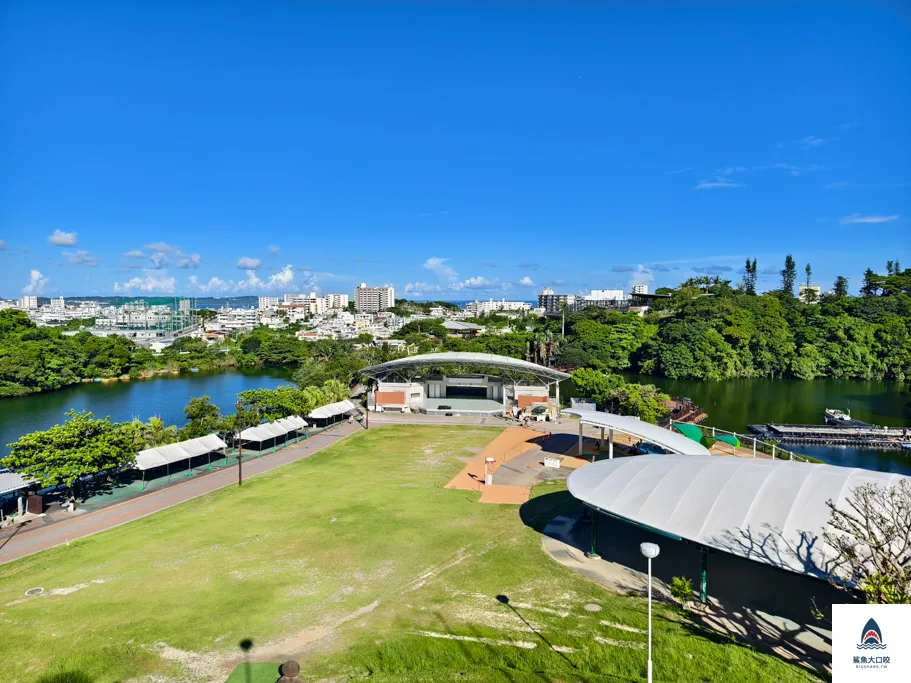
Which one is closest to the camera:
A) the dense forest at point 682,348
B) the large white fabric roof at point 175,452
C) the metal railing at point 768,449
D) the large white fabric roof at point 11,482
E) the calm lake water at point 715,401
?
the large white fabric roof at point 11,482

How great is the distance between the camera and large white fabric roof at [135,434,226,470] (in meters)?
27.9

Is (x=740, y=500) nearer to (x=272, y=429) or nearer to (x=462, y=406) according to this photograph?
(x=272, y=429)

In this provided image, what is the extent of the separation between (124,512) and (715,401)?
61.5 metres

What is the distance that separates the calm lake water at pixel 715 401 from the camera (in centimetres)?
4881

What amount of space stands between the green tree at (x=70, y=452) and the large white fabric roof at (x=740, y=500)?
2285cm

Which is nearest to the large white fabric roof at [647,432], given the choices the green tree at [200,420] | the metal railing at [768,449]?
the metal railing at [768,449]

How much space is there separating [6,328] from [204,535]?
9316cm

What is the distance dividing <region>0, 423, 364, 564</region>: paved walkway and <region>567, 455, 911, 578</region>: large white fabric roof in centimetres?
1965

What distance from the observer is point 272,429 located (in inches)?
1417

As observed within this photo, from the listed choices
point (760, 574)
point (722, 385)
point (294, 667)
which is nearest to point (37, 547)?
point (294, 667)

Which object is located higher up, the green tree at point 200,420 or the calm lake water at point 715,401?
Answer: the green tree at point 200,420

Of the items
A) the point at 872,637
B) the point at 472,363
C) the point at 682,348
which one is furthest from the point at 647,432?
the point at 682,348

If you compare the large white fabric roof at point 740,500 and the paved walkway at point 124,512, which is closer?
the large white fabric roof at point 740,500

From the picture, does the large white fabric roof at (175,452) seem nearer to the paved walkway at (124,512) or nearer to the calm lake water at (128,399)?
the paved walkway at (124,512)
